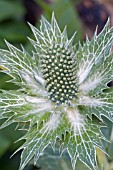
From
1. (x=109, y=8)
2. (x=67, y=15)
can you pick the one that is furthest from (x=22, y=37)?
(x=109, y=8)

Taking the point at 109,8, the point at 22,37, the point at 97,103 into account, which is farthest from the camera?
the point at 109,8

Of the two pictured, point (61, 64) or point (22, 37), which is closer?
point (61, 64)

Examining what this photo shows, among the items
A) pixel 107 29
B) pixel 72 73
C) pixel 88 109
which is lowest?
pixel 88 109

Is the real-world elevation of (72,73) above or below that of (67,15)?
below

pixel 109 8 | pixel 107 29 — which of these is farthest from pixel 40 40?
pixel 109 8

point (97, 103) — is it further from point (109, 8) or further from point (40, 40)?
point (109, 8)

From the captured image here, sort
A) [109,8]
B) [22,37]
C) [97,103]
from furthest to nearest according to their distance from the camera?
[109,8] → [22,37] → [97,103]
